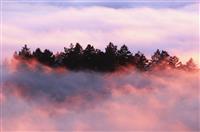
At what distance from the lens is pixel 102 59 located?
4560 inches

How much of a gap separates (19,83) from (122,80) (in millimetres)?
20844

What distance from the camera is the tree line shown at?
11662 centimetres

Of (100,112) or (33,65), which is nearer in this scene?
(100,112)

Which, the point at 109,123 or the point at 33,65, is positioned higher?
the point at 33,65

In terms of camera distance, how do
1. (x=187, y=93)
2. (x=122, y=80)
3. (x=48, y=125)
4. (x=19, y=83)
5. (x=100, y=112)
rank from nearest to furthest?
(x=48, y=125) < (x=100, y=112) < (x=187, y=93) < (x=19, y=83) < (x=122, y=80)

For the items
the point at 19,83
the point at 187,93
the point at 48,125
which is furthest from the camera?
the point at 19,83

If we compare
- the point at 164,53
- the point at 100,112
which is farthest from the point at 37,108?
the point at 164,53

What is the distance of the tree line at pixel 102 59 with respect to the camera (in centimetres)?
11662

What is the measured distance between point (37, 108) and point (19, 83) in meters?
18.7

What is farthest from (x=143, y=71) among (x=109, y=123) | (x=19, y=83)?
(x=109, y=123)

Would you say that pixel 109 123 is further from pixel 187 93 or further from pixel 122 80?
pixel 122 80

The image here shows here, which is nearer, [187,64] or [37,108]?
[37,108]

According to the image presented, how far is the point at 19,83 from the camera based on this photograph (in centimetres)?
11631

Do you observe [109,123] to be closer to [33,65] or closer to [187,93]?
[187,93]
